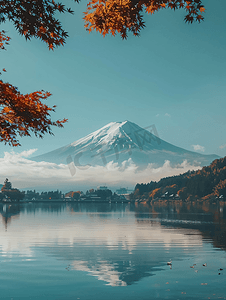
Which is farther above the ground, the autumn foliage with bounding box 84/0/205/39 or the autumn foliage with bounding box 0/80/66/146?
the autumn foliage with bounding box 84/0/205/39

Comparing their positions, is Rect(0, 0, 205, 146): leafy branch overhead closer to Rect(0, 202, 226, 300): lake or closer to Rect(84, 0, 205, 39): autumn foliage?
Rect(84, 0, 205, 39): autumn foliage

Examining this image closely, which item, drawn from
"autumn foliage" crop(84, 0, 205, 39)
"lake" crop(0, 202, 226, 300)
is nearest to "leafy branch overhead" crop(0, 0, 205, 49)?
"autumn foliage" crop(84, 0, 205, 39)

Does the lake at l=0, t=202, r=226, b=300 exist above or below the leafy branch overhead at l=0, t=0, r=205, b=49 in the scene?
below

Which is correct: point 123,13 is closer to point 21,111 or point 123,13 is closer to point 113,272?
point 21,111

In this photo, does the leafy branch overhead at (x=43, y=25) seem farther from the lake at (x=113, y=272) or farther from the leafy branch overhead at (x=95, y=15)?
the lake at (x=113, y=272)

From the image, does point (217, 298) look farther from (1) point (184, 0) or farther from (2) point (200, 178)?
(2) point (200, 178)

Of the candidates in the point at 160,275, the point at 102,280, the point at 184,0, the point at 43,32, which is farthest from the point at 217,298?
the point at 43,32

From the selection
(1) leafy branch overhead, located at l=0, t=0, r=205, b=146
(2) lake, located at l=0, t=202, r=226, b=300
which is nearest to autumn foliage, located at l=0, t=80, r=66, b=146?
(1) leafy branch overhead, located at l=0, t=0, r=205, b=146

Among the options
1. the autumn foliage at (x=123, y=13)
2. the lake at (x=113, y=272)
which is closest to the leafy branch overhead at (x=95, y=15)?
the autumn foliage at (x=123, y=13)

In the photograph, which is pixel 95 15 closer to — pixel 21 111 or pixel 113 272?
pixel 21 111

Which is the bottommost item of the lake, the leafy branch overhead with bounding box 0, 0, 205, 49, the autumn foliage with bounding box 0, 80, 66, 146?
the lake

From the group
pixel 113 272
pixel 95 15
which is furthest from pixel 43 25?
pixel 113 272

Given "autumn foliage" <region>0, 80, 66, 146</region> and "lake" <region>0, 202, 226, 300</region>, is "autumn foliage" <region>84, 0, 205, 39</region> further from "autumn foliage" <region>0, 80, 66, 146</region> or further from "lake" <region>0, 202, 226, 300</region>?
"lake" <region>0, 202, 226, 300</region>

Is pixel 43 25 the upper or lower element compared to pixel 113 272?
upper
